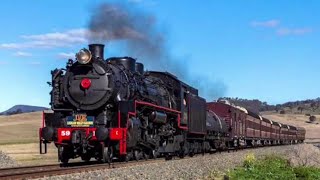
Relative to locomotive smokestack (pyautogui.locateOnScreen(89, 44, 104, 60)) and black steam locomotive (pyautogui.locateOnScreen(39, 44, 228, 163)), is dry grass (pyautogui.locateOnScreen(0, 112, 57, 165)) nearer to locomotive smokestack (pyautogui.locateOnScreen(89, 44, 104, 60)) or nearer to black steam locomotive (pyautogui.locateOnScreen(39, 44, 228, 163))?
black steam locomotive (pyautogui.locateOnScreen(39, 44, 228, 163))

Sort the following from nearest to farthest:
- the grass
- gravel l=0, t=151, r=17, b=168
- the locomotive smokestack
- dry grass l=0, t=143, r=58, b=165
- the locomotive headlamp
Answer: the grass → the locomotive headlamp → the locomotive smokestack → gravel l=0, t=151, r=17, b=168 → dry grass l=0, t=143, r=58, b=165

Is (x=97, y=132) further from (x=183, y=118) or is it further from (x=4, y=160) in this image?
(x=183, y=118)

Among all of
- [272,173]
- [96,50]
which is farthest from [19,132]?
[272,173]

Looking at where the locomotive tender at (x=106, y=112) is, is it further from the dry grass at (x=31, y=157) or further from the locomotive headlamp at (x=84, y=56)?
the dry grass at (x=31, y=157)

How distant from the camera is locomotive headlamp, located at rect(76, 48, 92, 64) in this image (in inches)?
824

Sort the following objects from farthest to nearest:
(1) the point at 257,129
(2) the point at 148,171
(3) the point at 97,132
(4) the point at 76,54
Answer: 1. (1) the point at 257,129
2. (4) the point at 76,54
3. (3) the point at 97,132
4. (2) the point at 148,171

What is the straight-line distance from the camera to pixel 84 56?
21.0 metres

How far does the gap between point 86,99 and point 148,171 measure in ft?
15.4

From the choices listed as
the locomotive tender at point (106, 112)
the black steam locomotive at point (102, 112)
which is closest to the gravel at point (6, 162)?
the locomotive tender at point (106, 112)

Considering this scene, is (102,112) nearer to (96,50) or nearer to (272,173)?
(96,50)

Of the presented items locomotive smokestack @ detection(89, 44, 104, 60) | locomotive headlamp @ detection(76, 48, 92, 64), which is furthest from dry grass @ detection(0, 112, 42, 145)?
locomotive headlamp @ detection(76, 48, 92, 64)

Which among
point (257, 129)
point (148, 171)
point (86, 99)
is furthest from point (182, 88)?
point (257, 129)

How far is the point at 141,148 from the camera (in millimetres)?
23422

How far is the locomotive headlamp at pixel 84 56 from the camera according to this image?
68.7ft
